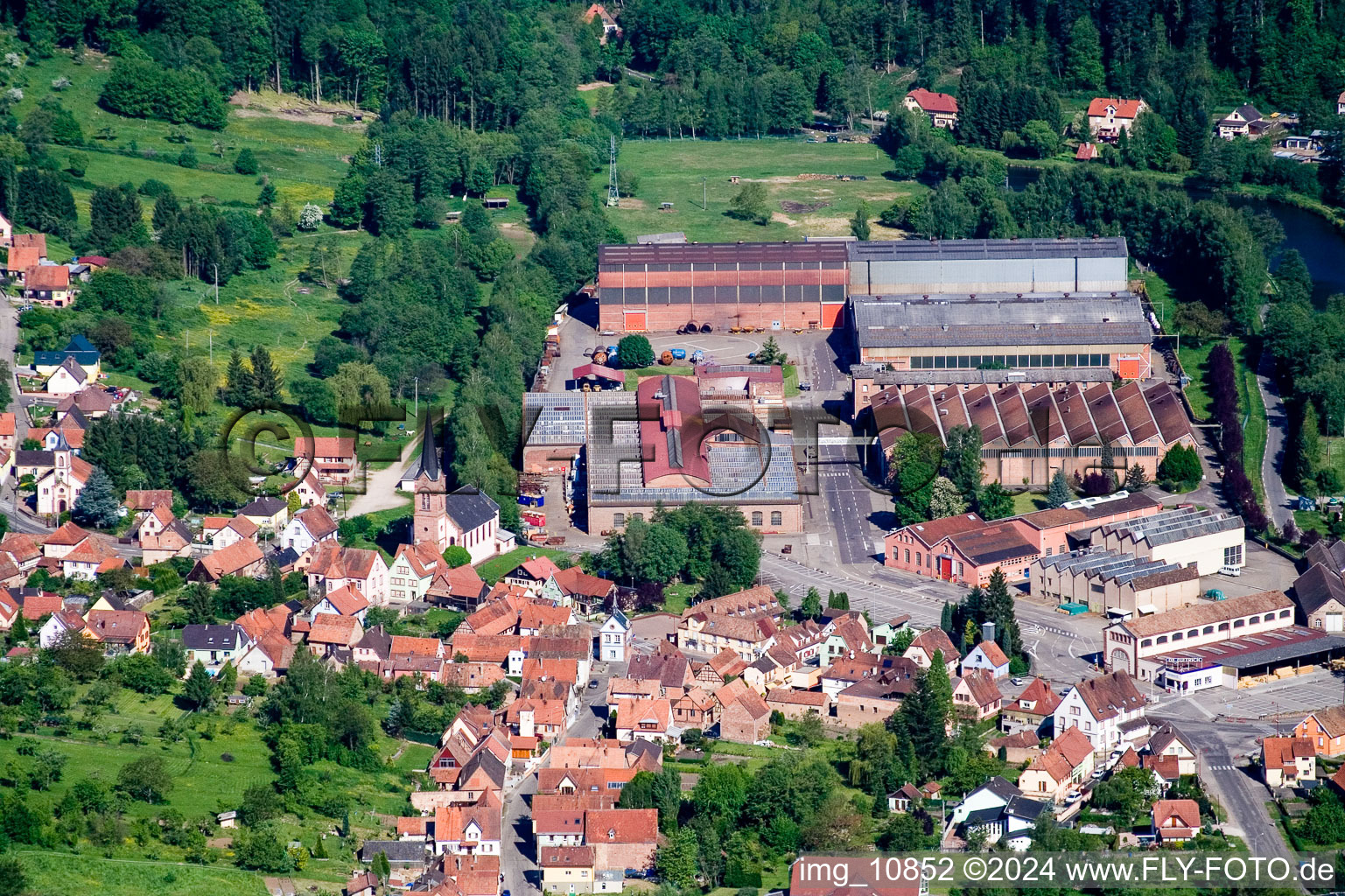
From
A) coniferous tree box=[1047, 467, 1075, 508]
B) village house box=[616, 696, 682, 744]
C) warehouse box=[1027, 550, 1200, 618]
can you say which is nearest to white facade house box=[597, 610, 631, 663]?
village house box=[616, 696, 682, 744]

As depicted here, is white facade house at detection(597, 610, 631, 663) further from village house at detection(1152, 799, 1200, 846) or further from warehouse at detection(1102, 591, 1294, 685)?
village house at detection(1152, 799, 1200, 846)

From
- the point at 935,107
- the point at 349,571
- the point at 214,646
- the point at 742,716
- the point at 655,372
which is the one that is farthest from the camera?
the point at 935,107

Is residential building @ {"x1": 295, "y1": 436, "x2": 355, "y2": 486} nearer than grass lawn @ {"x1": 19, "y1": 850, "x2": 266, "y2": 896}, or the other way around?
grass lawn @ {"x1": 19, "y1": 850, "x2": 266, "y2": 896}

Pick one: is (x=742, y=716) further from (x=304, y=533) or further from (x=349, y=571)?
(x=304, y=533)

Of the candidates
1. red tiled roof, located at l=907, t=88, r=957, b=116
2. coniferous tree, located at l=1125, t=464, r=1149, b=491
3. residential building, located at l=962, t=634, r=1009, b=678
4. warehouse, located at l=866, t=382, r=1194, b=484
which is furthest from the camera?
red tiled roof, located at l=907, t=88, r=957, b=116

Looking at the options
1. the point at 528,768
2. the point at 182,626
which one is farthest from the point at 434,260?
the point at 528,768

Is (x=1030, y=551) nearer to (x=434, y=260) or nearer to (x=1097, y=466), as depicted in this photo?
(x=1097, y=466)

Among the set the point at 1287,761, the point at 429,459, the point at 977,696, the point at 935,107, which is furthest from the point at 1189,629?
the point at 935,107

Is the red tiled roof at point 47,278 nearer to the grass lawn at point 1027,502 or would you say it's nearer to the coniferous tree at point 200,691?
the coniferous tree at point 200,691
